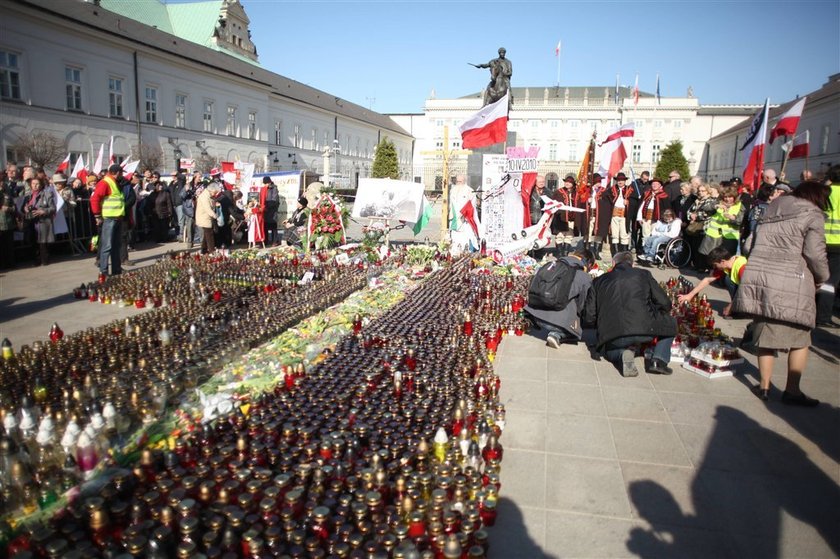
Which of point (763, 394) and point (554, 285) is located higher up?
point (554, 285)

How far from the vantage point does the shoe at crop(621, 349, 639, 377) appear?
19.0 ft

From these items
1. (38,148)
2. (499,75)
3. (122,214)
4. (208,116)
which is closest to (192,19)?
(208,116)

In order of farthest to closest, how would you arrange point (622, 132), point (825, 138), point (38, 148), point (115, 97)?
point (825, 138), point (115, 97), point (38, 148), point (622, 132)

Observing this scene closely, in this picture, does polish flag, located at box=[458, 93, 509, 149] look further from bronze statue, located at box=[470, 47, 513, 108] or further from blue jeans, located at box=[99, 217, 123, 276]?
blue jeans, located at box=[99, 217, 123, 276]

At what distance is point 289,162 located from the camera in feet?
180

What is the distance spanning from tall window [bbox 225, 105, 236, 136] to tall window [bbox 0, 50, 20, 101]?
1838cm

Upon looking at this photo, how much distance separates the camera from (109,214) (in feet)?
32.6

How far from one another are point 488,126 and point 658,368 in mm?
8687

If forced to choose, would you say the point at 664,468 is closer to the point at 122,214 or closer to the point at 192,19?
the point at 122,214

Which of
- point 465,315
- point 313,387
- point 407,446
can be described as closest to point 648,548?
point 407,446

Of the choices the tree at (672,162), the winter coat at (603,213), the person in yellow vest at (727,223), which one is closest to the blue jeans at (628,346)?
the person in yellow vest at (727,223)

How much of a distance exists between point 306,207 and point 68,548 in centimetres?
1181

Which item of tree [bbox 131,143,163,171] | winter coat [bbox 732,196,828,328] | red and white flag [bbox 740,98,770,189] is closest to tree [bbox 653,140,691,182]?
tree [bbox 131,143,163,171]

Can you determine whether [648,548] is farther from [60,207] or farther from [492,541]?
[60,207]
